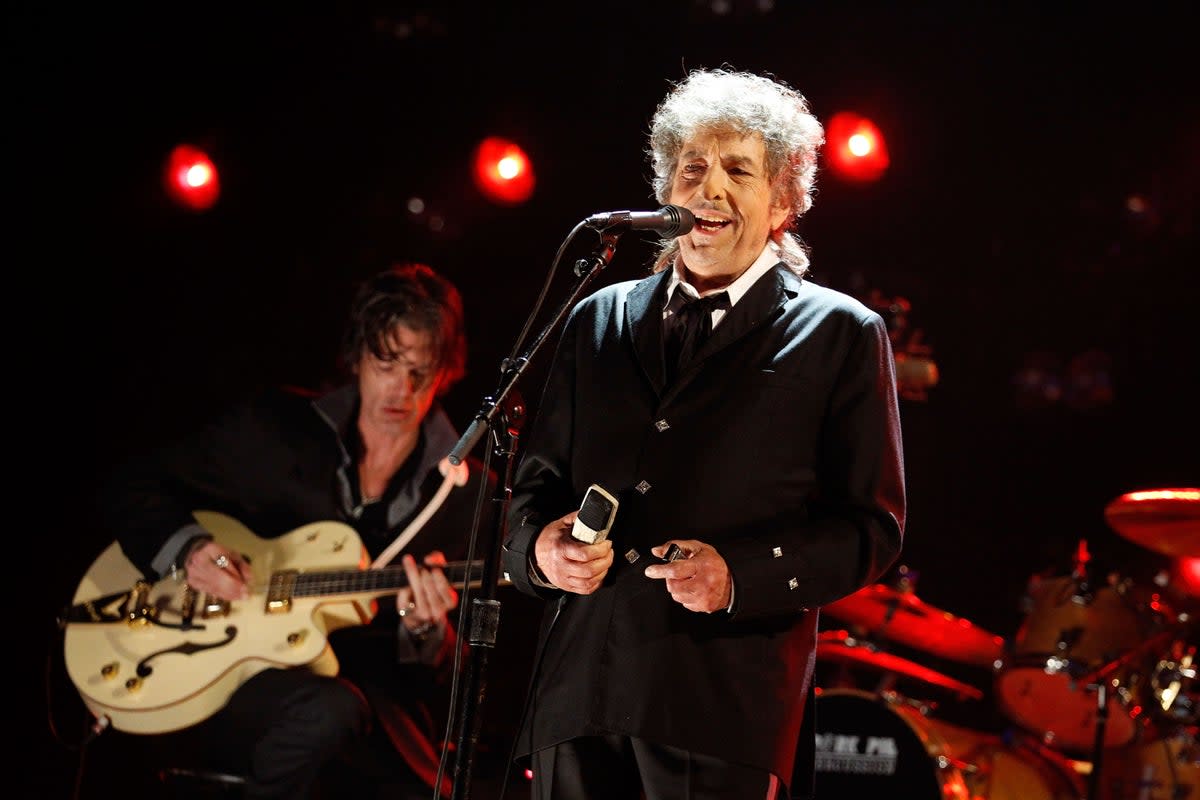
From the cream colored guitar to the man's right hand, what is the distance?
7.23 ft

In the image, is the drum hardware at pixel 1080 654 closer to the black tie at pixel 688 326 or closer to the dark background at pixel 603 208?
the dark background at pixel 603 208

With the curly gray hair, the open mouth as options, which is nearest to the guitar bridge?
the curly gray hair

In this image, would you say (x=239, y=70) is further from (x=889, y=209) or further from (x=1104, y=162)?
(x=1104, y=162)

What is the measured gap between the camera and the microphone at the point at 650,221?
2.43m

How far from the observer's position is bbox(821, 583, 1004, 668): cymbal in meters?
4.98

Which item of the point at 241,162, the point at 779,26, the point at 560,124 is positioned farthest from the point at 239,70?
the point at 779,26

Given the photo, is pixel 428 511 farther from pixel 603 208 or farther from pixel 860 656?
pixel 860 656

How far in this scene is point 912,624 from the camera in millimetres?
5074

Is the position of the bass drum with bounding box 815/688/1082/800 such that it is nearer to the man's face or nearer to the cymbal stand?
the cymbal stand

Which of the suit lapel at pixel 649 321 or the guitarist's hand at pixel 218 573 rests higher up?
the suit lapel at pixel 649 321

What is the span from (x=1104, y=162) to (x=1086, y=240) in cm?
37

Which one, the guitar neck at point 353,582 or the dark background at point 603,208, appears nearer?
the guitar neck at point 353,582

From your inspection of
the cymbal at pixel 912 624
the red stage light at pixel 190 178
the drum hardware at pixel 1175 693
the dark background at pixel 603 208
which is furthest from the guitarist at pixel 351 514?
the drum hardware at pixel 1175 693

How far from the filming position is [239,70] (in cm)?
564
